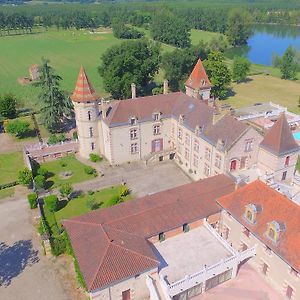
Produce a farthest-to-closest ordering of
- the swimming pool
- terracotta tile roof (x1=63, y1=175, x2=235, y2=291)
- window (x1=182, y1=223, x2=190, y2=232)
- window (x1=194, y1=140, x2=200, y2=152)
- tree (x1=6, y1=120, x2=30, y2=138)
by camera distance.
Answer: the swimming pool → tree (x1=6, y1=120, x2=30, y2=138) → window (x1=194, y1=140, x2=200, y2=152) → window (x1=182, y1=223, x2=190, y2=232) → terracotta tile roof (x1=63, y1=175, x2=235, y2=291)

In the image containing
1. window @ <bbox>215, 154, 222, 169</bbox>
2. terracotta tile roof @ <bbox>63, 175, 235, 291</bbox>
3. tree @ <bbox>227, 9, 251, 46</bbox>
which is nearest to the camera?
terracotta tile roof @ <bbox>63, 175, 235, 291</bbox>

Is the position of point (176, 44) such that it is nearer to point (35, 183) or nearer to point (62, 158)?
point (62, 158)

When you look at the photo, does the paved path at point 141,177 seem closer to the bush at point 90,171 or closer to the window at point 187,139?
the bush at point 90,171

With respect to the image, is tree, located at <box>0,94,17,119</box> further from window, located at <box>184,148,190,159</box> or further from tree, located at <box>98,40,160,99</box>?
window, located at <box>184,148,190,159</box>

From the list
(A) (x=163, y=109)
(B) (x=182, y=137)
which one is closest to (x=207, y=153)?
(B) (x=182, y=137)

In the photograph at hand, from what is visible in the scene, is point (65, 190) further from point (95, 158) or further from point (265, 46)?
point (265, 46)

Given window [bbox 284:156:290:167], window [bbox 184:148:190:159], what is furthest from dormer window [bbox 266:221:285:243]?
window [bbox 184:148:190:159]
